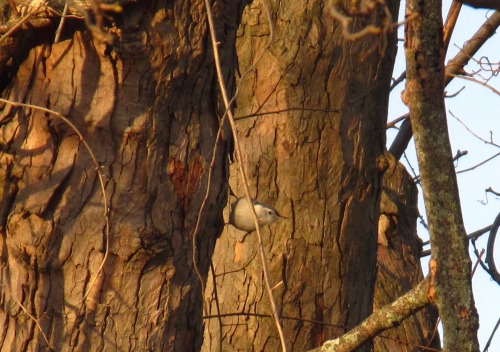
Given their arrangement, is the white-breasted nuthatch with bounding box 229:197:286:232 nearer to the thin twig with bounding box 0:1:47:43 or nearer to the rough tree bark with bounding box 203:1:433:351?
the rough tree bark with bounding box 203:1:433:351

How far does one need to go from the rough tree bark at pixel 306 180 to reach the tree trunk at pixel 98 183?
1475mm

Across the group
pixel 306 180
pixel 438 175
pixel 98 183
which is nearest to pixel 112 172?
pixel 98 183

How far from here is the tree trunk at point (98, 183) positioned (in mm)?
2371

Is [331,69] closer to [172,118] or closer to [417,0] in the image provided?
[172,118]

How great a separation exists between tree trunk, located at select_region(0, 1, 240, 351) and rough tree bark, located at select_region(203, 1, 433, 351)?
4.84 ft

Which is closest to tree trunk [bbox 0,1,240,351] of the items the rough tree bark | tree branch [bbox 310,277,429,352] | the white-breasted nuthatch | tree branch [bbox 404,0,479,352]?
tree branch [bbox 310,277,429,352]

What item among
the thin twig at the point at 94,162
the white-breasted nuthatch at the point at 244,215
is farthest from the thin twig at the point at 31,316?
the white-breasted nuthatch at the point at 244,215

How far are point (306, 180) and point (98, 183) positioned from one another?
67.5 inches

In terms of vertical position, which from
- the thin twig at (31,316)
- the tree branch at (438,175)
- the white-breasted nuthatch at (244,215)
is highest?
the white-breasted nuthatch at (244,215)

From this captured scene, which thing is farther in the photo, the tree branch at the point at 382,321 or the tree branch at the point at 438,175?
the tree branch at the point at 382,321

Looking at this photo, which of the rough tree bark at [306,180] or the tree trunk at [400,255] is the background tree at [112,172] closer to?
the rough tree bark at [306,180]

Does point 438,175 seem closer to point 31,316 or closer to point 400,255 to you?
point 31,316

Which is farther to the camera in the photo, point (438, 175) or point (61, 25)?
point (61, 25)

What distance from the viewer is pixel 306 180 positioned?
3.97 m
